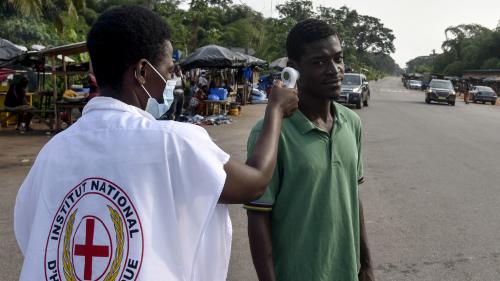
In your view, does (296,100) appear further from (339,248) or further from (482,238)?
(482,238)

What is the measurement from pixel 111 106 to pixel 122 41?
0.18 meters

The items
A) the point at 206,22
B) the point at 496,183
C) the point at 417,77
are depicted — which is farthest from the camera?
the point at 417,77

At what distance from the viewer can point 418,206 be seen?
672cm

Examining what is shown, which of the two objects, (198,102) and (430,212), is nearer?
(430,212)

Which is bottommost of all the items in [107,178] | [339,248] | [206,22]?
[339,248]

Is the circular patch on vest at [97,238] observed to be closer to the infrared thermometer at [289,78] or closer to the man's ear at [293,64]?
the infrared thermometer at [289,78]

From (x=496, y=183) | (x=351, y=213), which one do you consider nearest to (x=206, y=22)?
(x=496, y=183)

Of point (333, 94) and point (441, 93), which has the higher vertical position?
point (333, 94)

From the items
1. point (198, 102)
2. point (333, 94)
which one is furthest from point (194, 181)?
point (198, 102)

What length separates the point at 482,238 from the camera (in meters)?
5.50

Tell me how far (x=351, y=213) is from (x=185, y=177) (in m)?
0.92

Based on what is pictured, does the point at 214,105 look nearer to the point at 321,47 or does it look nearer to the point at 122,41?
the point at 321,47

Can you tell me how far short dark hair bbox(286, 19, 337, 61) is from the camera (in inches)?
86.7

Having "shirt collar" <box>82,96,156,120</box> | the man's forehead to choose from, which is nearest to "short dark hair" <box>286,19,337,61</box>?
the man's forehead
